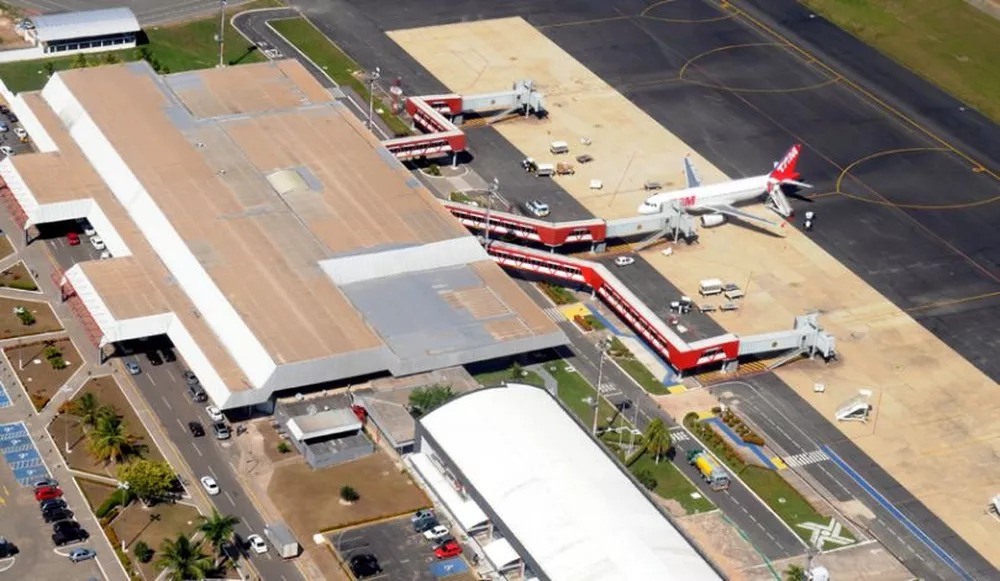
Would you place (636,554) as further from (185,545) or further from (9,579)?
(9,579)

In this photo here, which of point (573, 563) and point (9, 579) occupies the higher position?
point (9, 579)

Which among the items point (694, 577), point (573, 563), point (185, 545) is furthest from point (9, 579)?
point (694, 577)

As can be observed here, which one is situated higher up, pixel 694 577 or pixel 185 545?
pixel 185 545

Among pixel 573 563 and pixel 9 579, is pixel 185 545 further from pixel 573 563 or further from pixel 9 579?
pixel 573 563

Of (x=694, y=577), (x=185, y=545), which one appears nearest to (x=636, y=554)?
(x=694, y=577)

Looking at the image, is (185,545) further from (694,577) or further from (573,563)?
(694,577)

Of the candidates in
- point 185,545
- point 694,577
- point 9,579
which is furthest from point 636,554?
point 9,579
